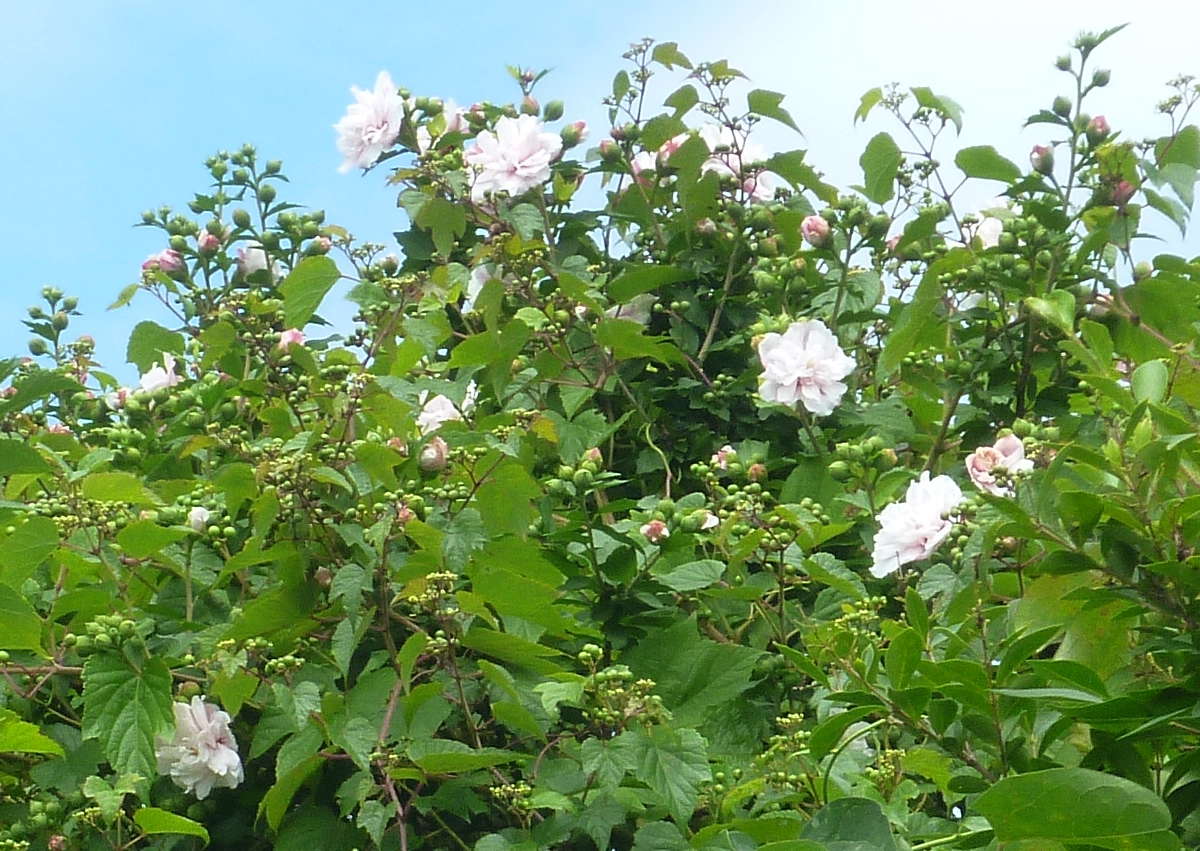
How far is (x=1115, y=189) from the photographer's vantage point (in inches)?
86.3

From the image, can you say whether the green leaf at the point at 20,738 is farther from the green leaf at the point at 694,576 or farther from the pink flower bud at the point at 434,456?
the green leaf at the point at 694,576

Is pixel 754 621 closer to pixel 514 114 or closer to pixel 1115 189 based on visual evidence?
pixel 1115 189

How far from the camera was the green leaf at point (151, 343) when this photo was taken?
2.51 metres

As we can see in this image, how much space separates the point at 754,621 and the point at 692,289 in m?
0.81

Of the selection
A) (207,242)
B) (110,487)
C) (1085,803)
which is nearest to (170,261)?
(207,242)

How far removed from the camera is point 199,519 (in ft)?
5.90

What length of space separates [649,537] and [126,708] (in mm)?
687

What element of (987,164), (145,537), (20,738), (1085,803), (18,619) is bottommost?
(1085,803)

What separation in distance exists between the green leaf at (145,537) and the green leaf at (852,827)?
35.6 inches

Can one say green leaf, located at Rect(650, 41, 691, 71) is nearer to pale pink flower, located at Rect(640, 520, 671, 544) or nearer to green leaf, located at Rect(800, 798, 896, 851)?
pale pink flower, located at Rect(640, 520, 671, 544)

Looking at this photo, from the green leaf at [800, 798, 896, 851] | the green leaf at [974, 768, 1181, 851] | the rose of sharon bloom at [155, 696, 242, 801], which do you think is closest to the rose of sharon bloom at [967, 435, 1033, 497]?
the green leaf at [800, 798, 896, 851]

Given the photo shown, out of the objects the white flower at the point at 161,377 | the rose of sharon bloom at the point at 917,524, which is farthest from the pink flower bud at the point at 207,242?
the rose of sharon bloom at the point at 917,524

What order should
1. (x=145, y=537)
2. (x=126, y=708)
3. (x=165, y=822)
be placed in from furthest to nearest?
(x=145, y=537) < (x=126, y=708) < (x=165, y=822)

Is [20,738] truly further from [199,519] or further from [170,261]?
[170,261]
